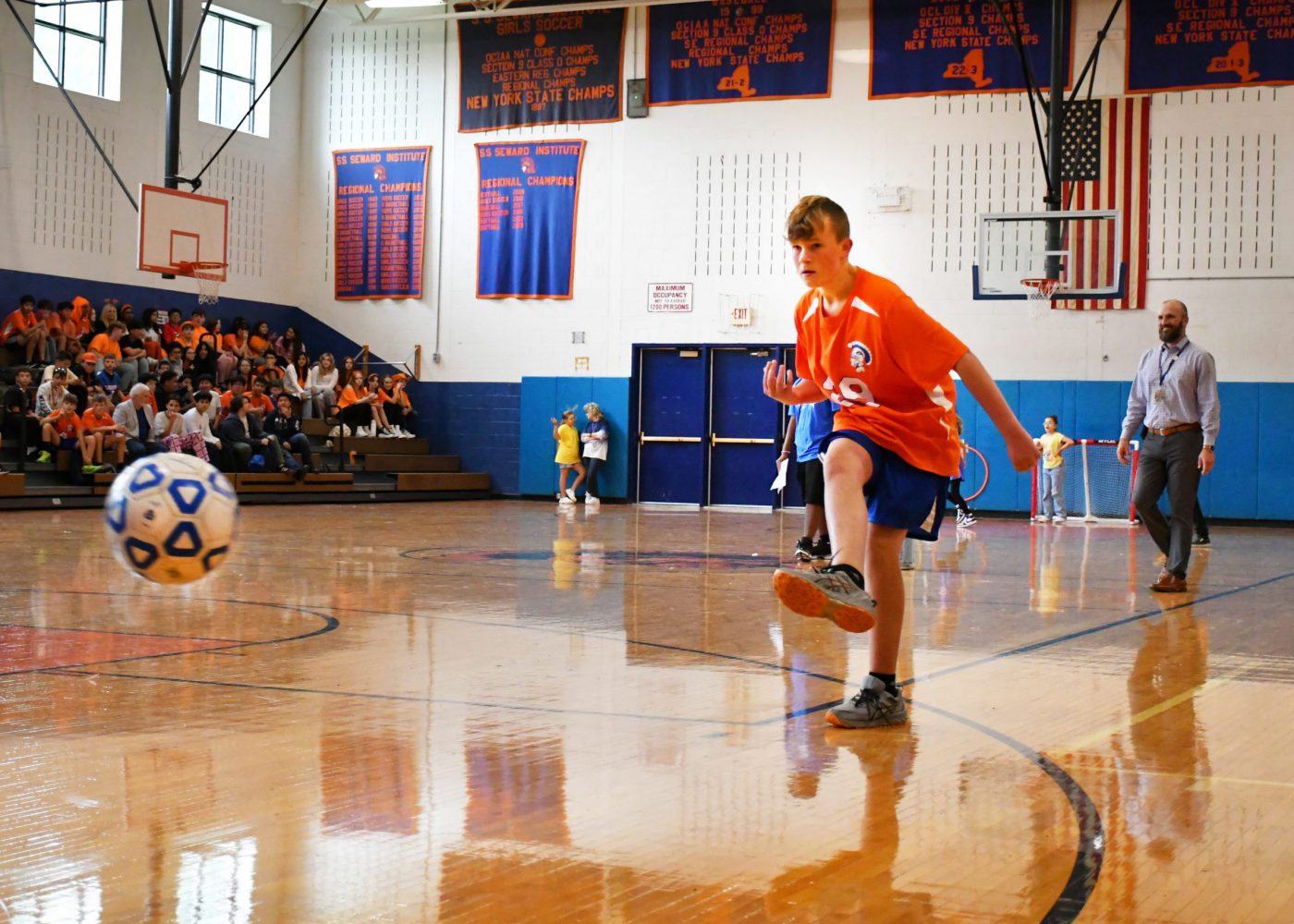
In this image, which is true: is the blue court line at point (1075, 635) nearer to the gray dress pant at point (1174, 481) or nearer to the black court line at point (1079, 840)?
the gray dress pant at point (1174, 481)

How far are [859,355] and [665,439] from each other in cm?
1870

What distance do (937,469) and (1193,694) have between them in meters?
1.41

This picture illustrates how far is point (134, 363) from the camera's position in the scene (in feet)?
62.1

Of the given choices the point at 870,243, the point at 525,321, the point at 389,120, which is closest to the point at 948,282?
the point at 870,243

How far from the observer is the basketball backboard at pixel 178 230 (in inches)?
703

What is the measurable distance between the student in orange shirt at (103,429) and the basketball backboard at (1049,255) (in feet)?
37.2

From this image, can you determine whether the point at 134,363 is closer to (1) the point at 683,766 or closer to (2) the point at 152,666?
(2) the point at 152,666

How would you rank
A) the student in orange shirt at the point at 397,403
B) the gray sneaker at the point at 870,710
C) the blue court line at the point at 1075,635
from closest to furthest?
the gray sneaker at the point at 870,710 → the blue court line at the point at 1075,635 → the student in orange shirt at the point at 397,403

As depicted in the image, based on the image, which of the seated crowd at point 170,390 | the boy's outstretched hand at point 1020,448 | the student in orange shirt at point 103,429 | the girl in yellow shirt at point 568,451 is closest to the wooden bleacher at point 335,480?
the seated crowd at point 170,390

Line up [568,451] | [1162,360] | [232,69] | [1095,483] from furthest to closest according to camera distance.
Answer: [232,69], [568,451], [1095,483], [1162,360]

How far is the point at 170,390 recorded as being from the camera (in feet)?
61.1

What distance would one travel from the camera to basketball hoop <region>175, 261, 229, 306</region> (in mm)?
18500

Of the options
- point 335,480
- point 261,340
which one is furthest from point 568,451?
point 261,340

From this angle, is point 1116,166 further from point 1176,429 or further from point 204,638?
point 204,638
